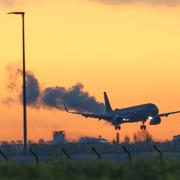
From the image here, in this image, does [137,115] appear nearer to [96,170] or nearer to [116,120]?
[116,120]

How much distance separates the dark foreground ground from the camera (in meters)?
44.3

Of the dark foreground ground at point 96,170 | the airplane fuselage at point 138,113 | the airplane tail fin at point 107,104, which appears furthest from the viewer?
the airplane tail fin at point 107,104

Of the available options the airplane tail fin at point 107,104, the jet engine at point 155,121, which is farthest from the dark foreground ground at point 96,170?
the airplane tail fin at point 107,104

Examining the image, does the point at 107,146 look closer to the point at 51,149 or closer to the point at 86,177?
the point at 51,149

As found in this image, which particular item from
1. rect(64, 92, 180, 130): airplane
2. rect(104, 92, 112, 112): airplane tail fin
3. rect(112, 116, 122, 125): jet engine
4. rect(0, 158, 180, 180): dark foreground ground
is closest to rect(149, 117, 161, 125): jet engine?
rect(64, 92, 180, 130): airplane

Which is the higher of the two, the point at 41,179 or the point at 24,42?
the point at 24,42

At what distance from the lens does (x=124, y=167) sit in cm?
4853

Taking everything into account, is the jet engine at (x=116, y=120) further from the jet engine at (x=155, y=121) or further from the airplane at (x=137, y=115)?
the jet engine at (x=155, y=121)

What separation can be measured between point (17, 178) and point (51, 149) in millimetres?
35665

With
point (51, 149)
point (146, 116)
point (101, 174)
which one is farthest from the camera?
point (146, 116)

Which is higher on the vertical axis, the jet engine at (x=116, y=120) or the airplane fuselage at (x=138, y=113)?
the airplane fuselage at (x=138, y=113)

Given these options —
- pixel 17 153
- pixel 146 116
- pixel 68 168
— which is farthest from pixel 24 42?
pixel 146 116

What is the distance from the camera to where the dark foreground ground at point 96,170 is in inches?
1743

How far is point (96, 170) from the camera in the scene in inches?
1903
